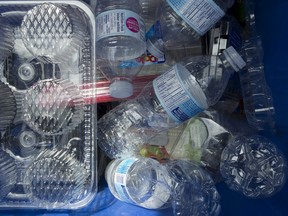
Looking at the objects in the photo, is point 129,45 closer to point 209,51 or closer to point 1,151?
point 209,51

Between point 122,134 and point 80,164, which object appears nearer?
point 80,164

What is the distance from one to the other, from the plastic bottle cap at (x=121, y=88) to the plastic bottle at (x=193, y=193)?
22 centimetres

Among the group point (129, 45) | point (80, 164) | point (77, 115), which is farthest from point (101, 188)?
point (129, 45)

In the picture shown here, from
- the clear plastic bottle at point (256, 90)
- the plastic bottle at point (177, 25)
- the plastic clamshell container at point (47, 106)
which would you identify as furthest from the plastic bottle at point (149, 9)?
the clear plastic bottle at point (256, 90)

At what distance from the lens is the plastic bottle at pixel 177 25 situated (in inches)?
32.8

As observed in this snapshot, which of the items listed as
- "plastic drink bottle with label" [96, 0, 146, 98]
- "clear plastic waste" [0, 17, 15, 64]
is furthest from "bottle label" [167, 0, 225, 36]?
"clear plastic waste" [0, 17, 15, 64]

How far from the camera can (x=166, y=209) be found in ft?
3.23

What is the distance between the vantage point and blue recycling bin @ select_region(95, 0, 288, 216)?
94cm

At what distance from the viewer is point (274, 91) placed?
0.96 metres

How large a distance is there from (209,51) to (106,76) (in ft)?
0.93

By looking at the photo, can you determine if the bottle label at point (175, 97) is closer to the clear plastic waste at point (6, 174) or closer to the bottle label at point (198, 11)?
the bottle label at point (198, 11)

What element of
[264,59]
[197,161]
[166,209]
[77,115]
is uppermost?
[264,59]

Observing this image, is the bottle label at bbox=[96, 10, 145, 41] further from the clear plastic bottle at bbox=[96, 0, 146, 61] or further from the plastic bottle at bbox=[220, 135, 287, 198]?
the plastic bottle at bbox=[220, 135, 287, 198]

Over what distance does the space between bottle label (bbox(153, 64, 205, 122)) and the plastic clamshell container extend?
0.24m
